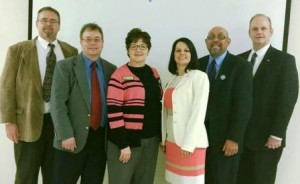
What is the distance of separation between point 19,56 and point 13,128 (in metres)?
0.58

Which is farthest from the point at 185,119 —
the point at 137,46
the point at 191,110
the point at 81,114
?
the point at 81,114

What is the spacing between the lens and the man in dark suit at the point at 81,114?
1.78 metres

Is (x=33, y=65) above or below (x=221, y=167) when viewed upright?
above

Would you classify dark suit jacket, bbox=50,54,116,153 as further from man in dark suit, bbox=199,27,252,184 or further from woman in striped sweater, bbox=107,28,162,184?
man in dark suit, bbox=199,27,252,184

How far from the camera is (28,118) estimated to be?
2.07 metres

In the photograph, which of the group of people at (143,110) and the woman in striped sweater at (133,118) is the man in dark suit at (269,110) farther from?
the woman in striped sweater at (133,118)

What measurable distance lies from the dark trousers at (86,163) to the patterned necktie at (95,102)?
0.21 ft

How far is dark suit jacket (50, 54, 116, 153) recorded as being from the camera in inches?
69.8

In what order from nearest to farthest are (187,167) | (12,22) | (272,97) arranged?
(187,167)
(272,97)
(12,22)

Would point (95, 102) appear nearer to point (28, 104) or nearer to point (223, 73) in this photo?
point (28, 104)

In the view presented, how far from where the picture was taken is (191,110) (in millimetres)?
1798

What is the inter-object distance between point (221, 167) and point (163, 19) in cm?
144

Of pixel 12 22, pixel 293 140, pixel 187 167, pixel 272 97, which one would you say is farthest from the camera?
pixel 12 22

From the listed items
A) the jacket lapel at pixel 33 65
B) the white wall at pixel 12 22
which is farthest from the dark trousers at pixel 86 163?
the white wall at pixel 12 22
